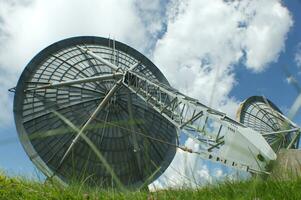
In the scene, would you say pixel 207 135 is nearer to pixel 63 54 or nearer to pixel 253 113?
pixel 63 54

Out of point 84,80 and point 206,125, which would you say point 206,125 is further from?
point 84,80

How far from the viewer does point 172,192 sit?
3822 mm

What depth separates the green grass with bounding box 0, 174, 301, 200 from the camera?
10.2 feet

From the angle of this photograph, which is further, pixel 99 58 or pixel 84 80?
pixel 99 58

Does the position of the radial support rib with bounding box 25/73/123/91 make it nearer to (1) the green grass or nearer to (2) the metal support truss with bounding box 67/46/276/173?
(2) the metal support truss with bounding box 67/46/276/173

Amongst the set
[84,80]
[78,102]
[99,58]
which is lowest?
[78,102]

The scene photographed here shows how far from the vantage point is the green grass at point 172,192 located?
3119mm

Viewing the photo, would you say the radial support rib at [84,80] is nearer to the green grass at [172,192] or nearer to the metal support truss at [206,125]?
the metal support truss at [206,125]

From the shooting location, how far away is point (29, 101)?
31875 mm

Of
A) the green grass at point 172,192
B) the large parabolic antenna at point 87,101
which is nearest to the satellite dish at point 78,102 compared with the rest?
the large parabolic antenna at point 87,101

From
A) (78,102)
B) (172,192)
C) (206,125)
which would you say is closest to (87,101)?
(78,102)

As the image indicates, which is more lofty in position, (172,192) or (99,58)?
(99,58)

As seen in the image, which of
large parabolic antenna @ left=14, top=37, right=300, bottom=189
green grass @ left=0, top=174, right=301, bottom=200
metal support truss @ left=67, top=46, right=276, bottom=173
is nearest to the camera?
green grass @ left=0, top=174, right=301, bottom=200

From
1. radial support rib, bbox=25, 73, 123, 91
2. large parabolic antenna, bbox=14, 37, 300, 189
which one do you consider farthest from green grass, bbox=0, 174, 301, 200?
radial support rib, bbox=25, 73, 123, 91
